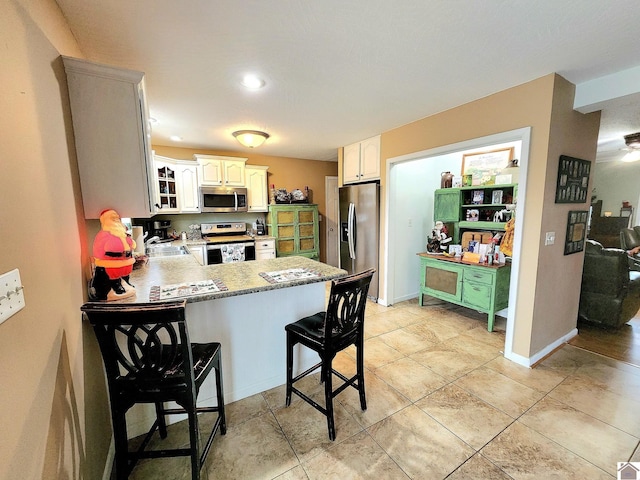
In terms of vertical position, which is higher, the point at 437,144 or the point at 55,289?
the point at 437,144

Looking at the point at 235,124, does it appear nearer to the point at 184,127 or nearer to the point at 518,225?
Result: the point at 184,127

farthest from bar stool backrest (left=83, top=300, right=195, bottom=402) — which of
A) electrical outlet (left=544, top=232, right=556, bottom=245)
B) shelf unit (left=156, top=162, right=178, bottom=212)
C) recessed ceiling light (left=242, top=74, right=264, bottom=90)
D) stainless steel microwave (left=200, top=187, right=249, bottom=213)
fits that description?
stainless steel microwave (left=200, top=187, right=249, bottom=213)

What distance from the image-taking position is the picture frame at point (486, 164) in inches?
133

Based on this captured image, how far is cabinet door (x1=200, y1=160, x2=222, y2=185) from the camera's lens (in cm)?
429

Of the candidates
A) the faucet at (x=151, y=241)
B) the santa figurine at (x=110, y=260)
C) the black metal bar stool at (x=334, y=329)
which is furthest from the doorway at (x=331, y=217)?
the santa figurine at (x=110, y=260)

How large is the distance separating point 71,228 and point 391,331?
290 centimetres

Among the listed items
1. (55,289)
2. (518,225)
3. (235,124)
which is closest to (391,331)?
(518,225)

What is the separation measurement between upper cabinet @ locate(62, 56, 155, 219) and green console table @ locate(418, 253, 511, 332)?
3.27 metres

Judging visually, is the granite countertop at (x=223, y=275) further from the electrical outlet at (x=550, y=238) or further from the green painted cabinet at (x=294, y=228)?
the green painted cabinet at (x=294, y=228)

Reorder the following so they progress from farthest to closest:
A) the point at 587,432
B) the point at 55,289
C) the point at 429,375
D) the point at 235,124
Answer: the point at 235,124
the point at 429,375
the point at 587,432
the point at 55,289

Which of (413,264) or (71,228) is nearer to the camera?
(71,228)

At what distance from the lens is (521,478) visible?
1369 millimetres

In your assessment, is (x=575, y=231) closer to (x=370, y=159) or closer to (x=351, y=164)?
(x=370, y=159)

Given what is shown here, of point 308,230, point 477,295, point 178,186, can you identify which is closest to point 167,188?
point 178,186
